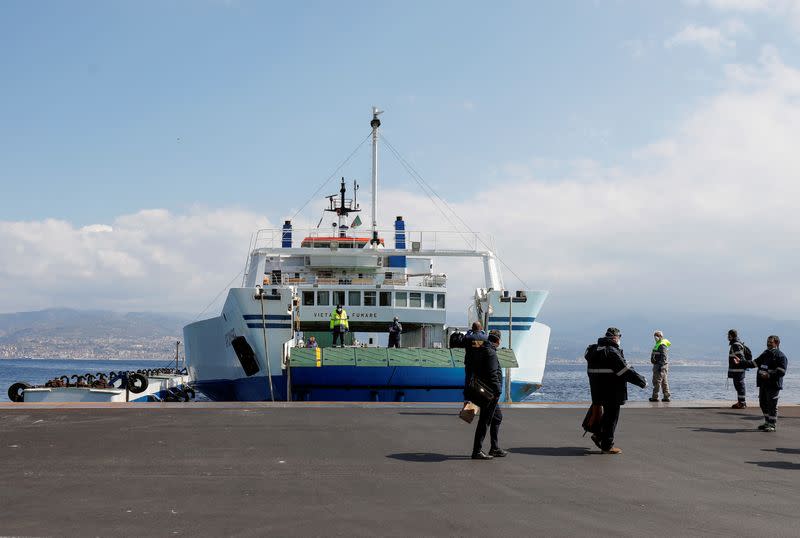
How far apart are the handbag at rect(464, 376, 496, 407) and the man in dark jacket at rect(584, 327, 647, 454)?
146 centimetres

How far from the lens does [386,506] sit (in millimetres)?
7152

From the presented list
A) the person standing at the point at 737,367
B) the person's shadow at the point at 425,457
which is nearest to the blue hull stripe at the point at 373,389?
the person standing at the point at 737,367

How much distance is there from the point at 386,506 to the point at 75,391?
24.1m

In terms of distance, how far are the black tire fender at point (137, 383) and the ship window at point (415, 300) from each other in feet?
35.9

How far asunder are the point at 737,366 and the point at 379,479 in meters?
11.2

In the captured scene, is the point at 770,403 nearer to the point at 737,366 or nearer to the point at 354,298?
the point at 737,366

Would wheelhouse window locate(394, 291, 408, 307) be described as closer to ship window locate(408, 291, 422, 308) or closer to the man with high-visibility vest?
ship window locate(408, 291, 422, 308)

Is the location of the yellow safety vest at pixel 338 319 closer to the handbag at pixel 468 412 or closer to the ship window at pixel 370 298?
the ship window at pixel 370 298

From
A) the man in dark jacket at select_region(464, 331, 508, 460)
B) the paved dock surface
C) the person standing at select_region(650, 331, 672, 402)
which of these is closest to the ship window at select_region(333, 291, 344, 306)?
the person standing at select_region(650, 331, 672, 402)

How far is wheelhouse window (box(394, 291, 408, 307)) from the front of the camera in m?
31.4

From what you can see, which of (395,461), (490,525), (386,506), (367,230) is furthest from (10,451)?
(367,230)

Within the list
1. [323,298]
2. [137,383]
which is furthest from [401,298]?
[137,383]

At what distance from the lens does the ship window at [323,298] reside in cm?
3150

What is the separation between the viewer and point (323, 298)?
31.7 metres
